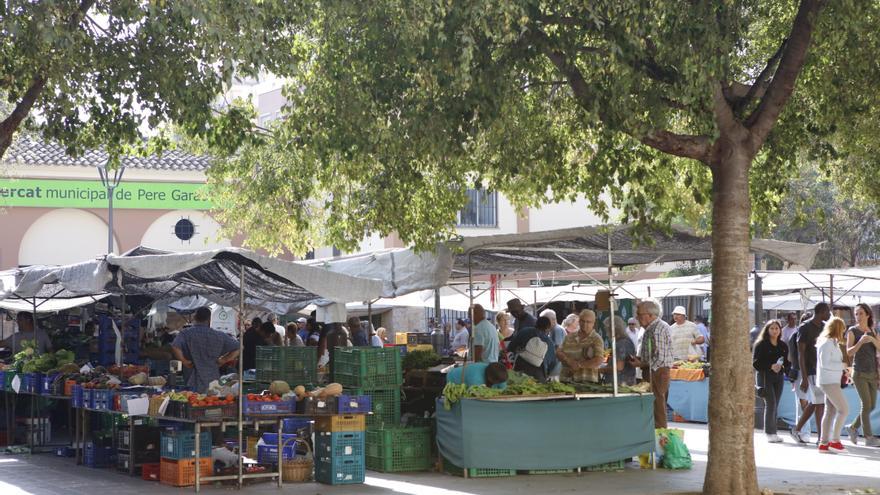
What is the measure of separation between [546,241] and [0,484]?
22.5 feet

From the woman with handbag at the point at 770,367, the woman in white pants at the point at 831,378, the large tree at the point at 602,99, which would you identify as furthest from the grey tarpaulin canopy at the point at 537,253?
the woman with handbag at the point at 770,367

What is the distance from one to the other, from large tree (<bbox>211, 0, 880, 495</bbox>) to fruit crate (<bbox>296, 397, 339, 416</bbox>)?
2.24 metres

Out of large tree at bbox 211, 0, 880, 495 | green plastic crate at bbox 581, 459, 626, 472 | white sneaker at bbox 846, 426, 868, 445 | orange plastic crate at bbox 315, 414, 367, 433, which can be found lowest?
green plastic crate at bbox 581, 459, 626, 472

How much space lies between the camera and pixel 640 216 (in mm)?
13180

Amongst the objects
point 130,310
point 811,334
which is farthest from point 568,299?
point 811,334

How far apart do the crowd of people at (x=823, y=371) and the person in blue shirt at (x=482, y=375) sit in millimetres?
5035

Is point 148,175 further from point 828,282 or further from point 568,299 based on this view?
point 828,282

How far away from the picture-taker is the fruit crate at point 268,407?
1284 centimetres

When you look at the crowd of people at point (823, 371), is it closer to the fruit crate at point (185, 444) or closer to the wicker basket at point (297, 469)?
the wicker basket at point (297, 469)

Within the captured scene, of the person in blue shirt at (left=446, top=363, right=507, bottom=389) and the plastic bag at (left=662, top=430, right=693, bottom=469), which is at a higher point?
the person in blue shirt at (left=446, top=363, right=507, bottom=389)

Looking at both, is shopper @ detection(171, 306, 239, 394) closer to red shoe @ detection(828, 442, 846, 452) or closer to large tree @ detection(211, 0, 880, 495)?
large tree @ detection(211, 0, 880, 495)

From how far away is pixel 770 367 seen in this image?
17.2m

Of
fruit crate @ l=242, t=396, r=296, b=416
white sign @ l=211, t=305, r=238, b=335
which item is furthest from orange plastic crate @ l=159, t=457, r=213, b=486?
white sign @ l=211, t=305, r=238, b=335

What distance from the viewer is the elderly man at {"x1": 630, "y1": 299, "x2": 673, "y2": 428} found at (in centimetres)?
1526
